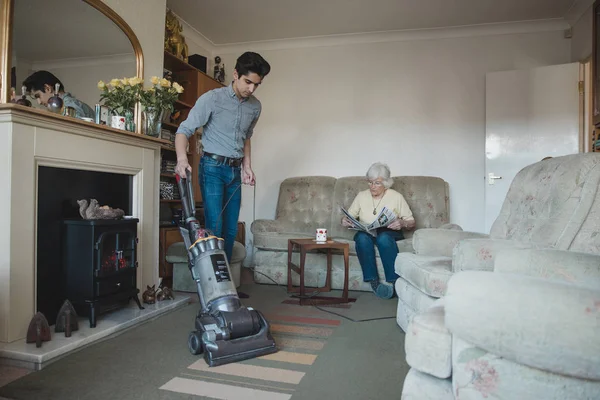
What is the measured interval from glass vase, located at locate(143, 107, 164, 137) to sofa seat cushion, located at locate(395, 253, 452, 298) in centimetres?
185

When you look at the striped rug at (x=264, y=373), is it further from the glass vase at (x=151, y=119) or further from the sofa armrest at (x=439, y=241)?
the glass vase at (x=151, y=119)

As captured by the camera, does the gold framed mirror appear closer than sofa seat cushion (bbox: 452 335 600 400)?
No

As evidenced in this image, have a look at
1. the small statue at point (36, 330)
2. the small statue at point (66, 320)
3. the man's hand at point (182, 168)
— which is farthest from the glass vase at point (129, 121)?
the small statue at point (36, 330)

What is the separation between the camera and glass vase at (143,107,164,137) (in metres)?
2.86

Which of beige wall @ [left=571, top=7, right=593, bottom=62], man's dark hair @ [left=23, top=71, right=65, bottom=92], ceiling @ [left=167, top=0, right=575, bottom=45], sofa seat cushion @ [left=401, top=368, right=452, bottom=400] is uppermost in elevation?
ceiling @ [left=167, top=0, right=575, bottom=45]

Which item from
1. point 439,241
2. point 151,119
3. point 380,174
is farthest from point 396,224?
point 151,119

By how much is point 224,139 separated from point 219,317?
3.75 ft

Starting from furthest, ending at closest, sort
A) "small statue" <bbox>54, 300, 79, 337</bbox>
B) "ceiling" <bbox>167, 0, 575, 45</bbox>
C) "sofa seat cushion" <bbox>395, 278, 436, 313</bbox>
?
"ceiling" <bbox>167, 0, 575, 45</bbox> → "small statue" <bbox>54, 300, 79, 337</bbox> → "sofa seat cushion" <bbox>395, 278, 436, 313</bbox>

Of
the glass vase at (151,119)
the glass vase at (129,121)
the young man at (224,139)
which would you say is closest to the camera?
the young man at (224,139)

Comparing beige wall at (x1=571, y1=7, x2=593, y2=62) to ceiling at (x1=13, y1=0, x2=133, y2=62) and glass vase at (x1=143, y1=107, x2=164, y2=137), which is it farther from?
ceiling at (x1=13, y1=0, x2=133, y2=62)

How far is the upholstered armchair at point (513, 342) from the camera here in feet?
2.82

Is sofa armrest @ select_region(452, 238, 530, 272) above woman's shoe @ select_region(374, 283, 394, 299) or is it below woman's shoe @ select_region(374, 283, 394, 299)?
above

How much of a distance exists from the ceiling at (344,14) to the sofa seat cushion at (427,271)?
253cm

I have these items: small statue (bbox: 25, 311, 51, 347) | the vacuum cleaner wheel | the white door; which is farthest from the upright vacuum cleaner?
the white door
